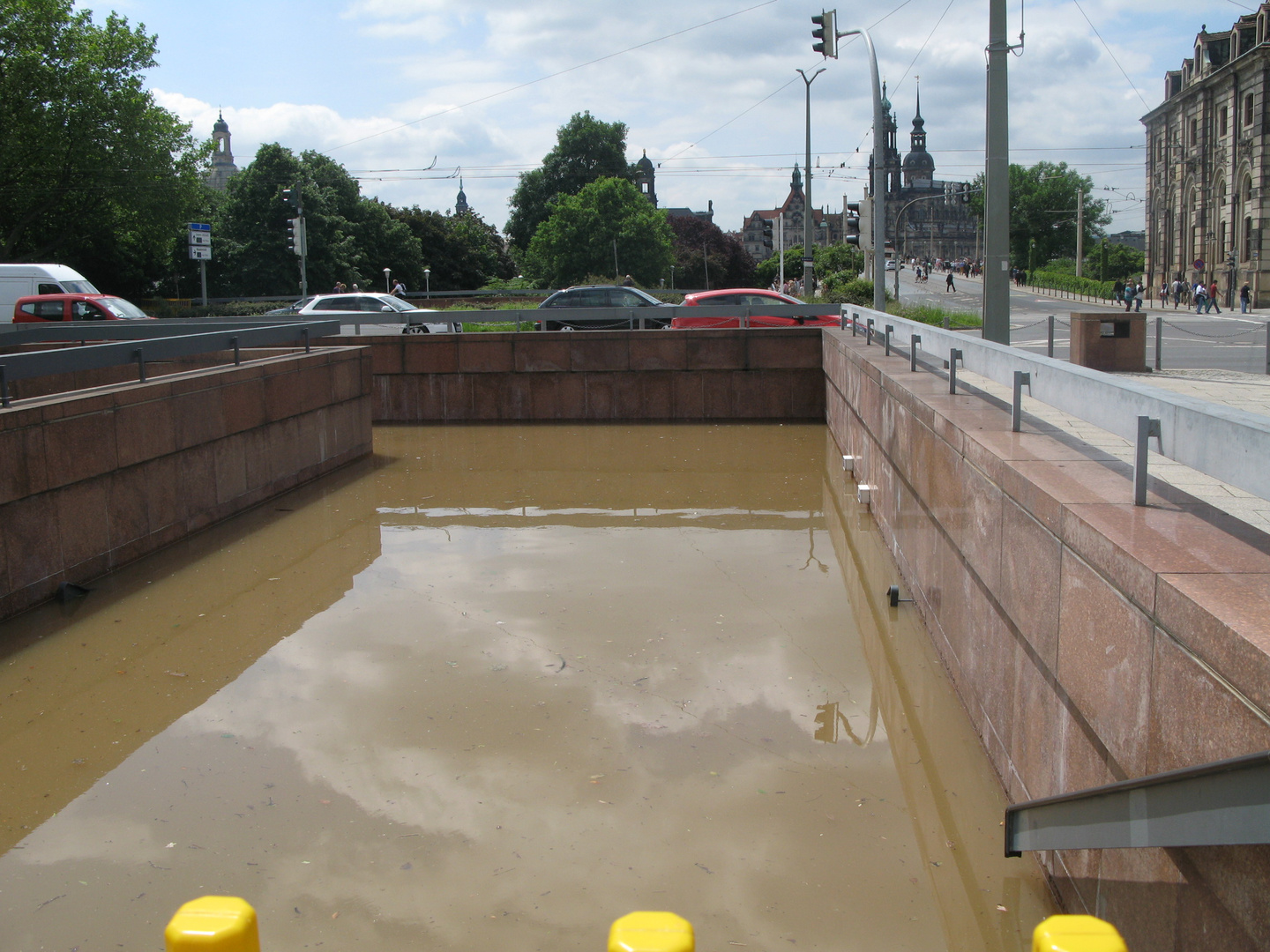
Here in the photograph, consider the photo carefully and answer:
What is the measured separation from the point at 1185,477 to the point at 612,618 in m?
3.44

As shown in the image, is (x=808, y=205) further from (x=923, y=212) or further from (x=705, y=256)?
(x=923, y=212)

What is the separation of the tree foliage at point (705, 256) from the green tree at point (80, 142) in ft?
193

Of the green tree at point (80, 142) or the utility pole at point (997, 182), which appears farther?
the green tree at point (80, 142)

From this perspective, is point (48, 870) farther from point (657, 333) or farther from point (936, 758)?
point (657, 333)

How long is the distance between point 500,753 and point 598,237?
8088cm

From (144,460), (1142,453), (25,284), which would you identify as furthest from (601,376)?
(25,284)

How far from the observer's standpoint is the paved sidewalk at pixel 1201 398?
520 cm

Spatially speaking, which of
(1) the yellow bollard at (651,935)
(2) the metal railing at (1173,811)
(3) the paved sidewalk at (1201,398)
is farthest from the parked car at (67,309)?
(1) the yellow bollard at (651,935)

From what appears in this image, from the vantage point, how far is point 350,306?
29.5m

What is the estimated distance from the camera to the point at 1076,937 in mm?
1650

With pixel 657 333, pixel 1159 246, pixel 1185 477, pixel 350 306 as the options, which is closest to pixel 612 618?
pixel 1185 477

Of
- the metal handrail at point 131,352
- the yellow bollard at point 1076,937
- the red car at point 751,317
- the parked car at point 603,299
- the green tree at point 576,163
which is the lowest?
the yellow bollard at point 1076,937

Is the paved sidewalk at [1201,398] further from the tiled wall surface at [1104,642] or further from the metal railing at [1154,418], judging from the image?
the tiled wall surface at [1104,642]

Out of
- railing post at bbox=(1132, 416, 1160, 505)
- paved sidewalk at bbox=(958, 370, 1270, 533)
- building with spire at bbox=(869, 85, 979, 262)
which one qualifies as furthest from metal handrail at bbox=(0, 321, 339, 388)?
building with spire at bbox=(869, 85, 979, 262)
